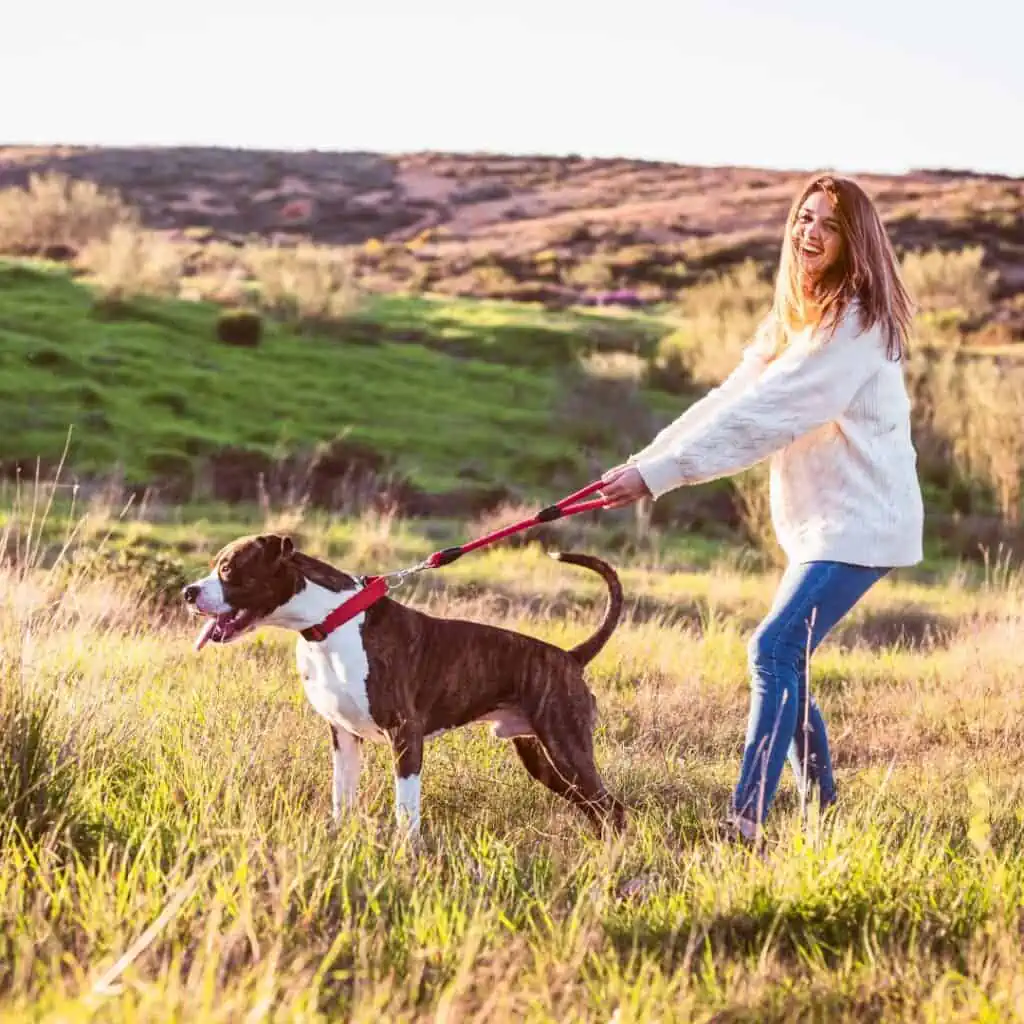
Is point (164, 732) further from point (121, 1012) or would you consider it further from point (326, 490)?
point (326, 490)

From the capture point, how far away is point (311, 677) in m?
4.96

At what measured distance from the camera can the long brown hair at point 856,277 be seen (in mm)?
4832

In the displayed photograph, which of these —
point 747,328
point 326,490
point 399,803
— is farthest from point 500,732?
point 747,328

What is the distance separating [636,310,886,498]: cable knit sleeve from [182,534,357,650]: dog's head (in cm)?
116

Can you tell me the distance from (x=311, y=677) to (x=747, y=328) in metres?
25.3

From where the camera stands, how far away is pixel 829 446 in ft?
16.1

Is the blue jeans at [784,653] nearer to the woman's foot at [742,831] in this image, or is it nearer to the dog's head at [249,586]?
the woman's foot at [742,831]

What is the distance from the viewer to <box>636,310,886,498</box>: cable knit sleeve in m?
4.76

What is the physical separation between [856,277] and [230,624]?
2249 mm

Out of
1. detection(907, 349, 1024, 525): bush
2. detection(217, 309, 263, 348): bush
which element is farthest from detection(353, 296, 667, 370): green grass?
detection(907, 349, 1024, 525): bush

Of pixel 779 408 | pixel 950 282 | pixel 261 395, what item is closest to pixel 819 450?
pixel 779 408

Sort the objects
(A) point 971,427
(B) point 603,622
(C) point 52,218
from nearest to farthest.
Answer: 1. (B) point 603,622
2. (A) point 971,427
3. (C) point 52,218

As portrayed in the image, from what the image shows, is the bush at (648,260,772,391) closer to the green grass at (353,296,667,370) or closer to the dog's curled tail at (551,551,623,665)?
the green grass at (353,296,667,370)

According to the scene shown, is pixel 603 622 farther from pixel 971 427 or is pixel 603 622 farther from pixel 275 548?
pixel 971 427
